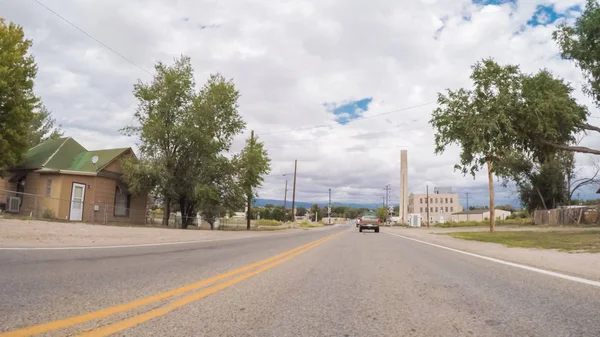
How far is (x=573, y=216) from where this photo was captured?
4009 centimetres

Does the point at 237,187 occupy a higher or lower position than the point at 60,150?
lower

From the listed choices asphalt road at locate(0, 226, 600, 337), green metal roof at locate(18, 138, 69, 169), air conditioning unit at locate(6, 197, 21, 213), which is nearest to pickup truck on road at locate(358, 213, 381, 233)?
green metal roof at locate(18, 138, 69, 169)

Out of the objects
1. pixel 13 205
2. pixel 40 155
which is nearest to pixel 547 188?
pixel 40 155

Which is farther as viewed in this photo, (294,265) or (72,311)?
(294,265)

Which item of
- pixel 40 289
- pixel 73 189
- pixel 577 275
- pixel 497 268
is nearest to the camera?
pixel 40 289

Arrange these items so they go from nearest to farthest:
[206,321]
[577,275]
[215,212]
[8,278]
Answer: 1. [206,321]
2. [8,278]
3. [577,275]
4. [215,212]

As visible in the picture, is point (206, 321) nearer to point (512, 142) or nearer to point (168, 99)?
point (512, 142)

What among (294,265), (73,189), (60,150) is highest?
(60,150)

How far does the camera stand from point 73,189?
91.4 feet

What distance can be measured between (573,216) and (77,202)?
42700 mm

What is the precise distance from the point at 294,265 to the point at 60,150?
88.4ft

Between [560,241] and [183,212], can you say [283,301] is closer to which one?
[560,241]

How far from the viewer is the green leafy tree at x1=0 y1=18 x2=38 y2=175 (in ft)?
74.8

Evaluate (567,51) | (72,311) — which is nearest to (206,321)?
(72,311)
